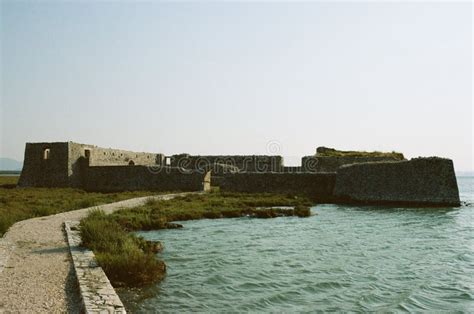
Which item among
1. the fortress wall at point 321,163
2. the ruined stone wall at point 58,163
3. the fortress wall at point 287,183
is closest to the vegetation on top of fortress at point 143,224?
the fortress wall at point 287,183

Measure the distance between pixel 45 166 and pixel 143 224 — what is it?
73.9 feet

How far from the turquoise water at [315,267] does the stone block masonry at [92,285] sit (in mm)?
674

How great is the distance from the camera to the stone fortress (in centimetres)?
2588

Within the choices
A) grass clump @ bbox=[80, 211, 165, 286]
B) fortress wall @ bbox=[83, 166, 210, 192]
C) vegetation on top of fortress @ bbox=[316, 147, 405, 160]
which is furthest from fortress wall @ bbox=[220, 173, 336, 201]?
grass clump @ bbox=[80, 211, 165, 286]

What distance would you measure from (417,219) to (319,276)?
467 inches

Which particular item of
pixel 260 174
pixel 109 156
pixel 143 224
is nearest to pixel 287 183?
pixel 260 174

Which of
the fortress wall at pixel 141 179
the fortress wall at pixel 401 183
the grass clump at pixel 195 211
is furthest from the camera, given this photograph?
the fortress wall at pixel 141 179

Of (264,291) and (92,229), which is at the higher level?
(92,229)

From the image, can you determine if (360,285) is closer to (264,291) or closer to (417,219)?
(264,291)

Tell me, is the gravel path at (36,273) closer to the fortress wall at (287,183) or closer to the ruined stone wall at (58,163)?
the fortress wall at (287,183)

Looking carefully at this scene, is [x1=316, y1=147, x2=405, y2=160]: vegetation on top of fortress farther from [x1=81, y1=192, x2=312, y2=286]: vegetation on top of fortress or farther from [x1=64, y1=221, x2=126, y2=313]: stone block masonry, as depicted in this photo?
[x1=64, y1=221, x2=126, y2=313]: stone block masonry

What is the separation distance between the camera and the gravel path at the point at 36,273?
648 centimetres

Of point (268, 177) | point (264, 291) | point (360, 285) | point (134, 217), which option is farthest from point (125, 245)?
point (268, 177)

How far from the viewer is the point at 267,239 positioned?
1415cm
